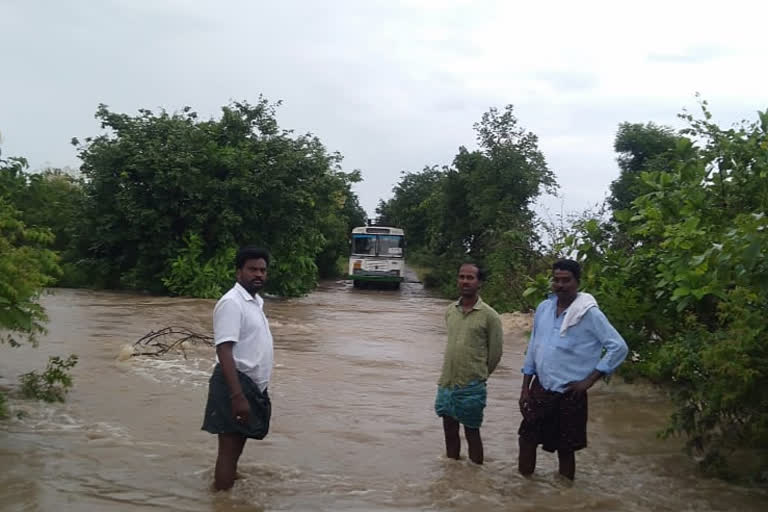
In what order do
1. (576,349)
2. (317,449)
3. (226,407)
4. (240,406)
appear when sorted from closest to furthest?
(240,406) → (226,407) → (576,349) → (317,449)

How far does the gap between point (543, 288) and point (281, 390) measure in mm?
3263

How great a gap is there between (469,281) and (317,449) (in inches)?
86.6

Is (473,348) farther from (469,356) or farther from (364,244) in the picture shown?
(364,244)

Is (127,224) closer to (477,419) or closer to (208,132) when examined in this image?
(208,132)

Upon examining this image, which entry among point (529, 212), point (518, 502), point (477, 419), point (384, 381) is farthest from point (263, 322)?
point (529, 212)

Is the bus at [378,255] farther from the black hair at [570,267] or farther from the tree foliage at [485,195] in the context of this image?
the black hair at [570,267]

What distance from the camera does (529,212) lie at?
3198cm

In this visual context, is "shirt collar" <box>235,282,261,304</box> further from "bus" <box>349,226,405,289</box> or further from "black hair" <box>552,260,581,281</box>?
"bus" <box>349,226,405,289</box>

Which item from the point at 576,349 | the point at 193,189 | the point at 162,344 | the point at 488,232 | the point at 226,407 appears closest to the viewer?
the point at 226,407

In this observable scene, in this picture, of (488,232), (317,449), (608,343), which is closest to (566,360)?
(608,343)

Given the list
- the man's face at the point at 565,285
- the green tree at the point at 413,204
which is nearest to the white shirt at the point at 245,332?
the man's face at the point at 565,285

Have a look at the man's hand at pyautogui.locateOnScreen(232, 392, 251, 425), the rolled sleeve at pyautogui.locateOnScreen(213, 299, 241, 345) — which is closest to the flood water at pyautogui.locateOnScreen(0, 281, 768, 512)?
the man's hand at pyautogui.locateOnScreen(232, 392, 251, 425)

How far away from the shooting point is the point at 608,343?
543 cm

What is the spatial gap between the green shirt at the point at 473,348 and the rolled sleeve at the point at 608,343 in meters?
0.71
